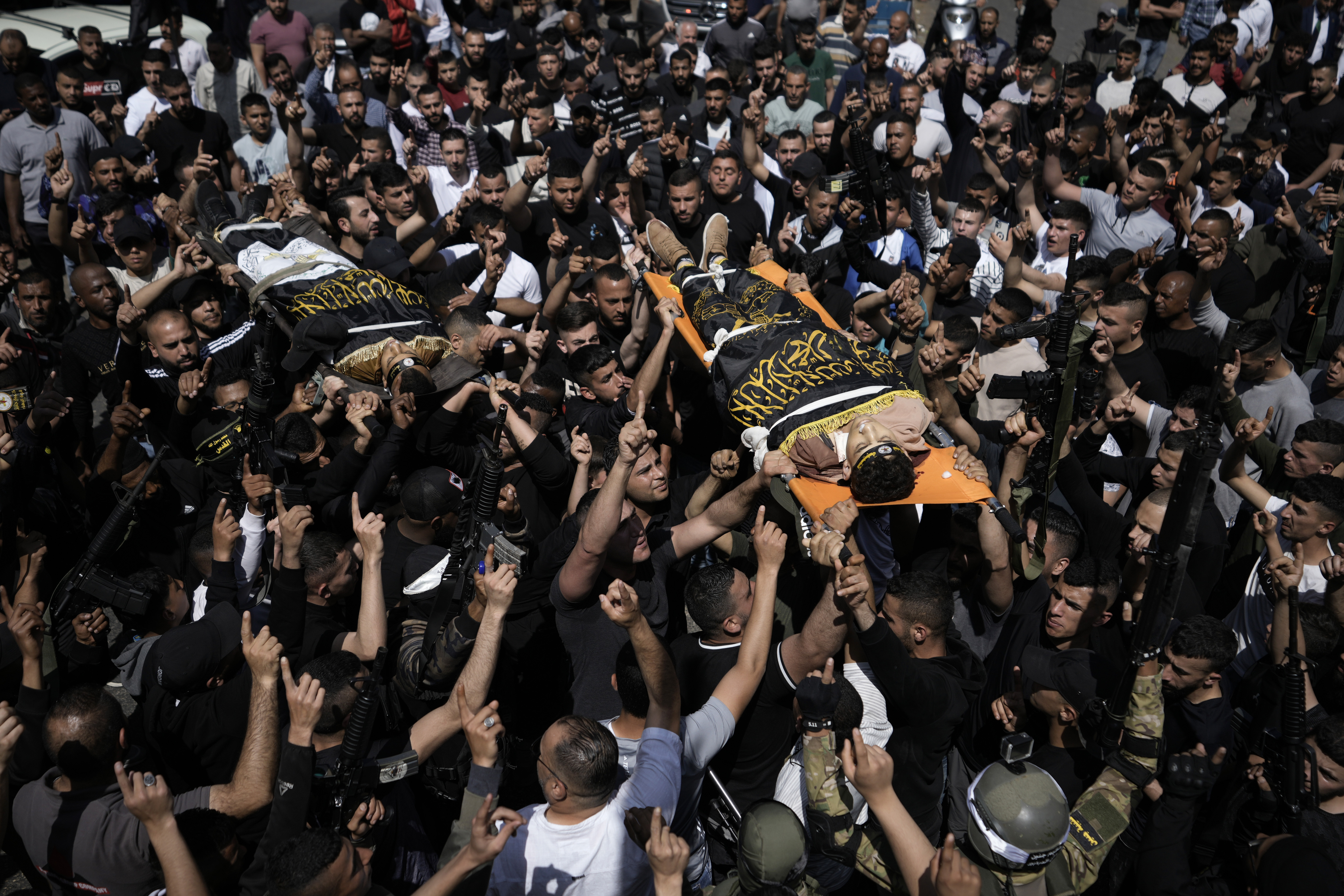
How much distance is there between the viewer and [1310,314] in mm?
6035

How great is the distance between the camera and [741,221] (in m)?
6.93

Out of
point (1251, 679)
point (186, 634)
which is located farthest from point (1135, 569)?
point (186, 634)

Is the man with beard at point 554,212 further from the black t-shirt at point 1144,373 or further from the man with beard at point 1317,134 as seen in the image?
the man with beard at point 1317,134

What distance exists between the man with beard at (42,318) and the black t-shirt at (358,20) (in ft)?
16.2

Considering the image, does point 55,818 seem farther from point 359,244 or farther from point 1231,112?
point 1231,112

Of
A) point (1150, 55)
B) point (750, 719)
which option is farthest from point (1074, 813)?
point (1150, 55)

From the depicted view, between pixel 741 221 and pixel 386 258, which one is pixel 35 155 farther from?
pixel 741 221

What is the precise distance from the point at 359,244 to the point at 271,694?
15.0 ft

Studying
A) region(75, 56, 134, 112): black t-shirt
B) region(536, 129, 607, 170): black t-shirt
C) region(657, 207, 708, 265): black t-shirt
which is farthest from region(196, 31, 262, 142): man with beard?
region(657, 207, 708, 265): black t-shirt

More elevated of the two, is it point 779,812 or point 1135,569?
point 779,812

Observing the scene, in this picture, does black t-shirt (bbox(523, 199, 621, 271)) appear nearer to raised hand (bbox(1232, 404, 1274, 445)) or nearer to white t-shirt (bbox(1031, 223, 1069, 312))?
white t-shirt (bbox(1031, 223, 1069, 312))

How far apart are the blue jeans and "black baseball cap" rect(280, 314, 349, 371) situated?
31.0 feet

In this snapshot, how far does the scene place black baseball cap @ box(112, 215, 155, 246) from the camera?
6.01 meters

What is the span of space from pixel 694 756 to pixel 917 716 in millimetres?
750
